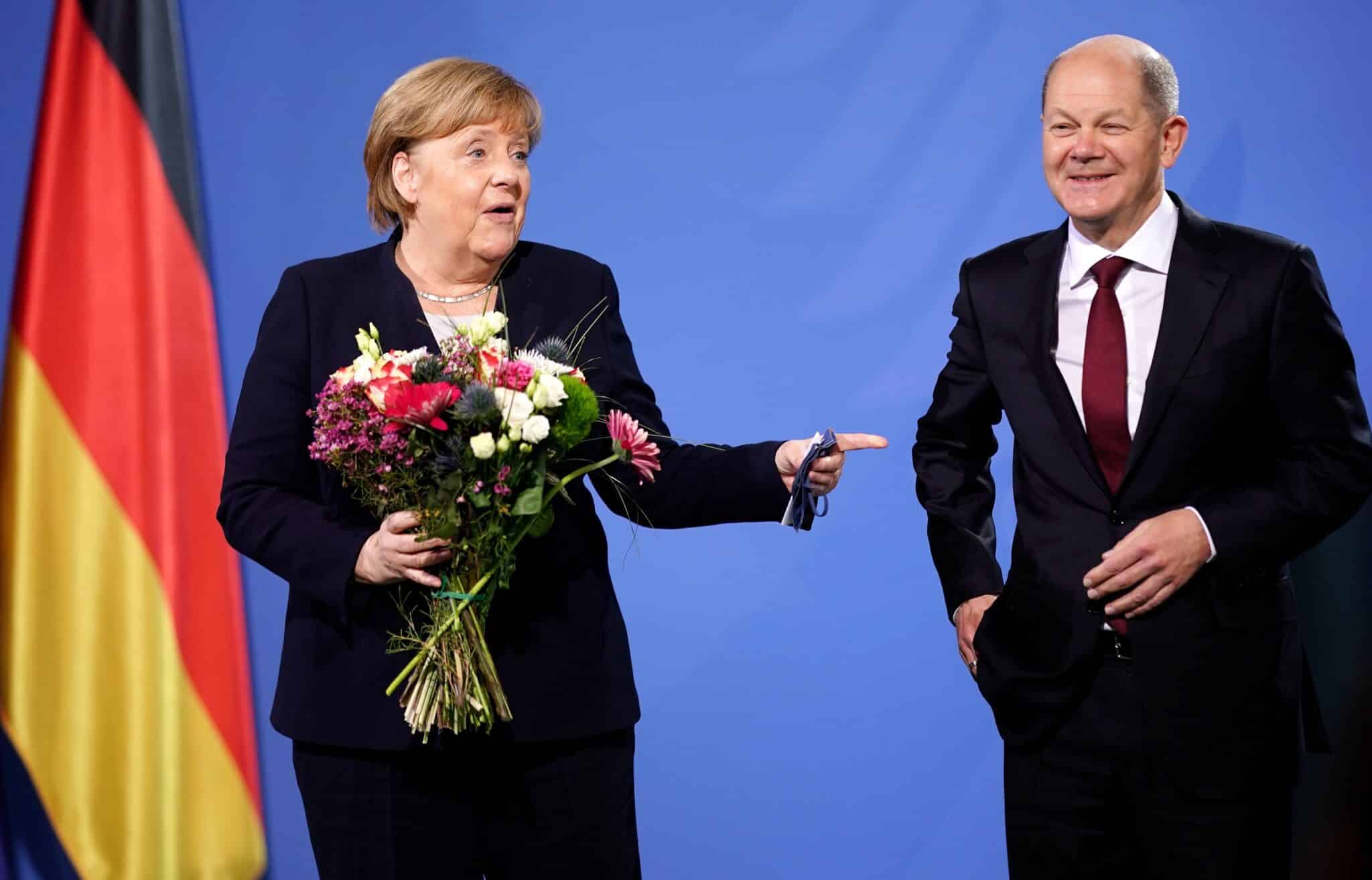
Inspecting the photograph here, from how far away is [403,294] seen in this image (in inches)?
88.4

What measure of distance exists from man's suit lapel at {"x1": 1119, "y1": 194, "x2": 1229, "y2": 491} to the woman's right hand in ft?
3.22

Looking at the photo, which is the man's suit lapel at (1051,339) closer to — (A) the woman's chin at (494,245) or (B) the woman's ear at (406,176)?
(A) the woman's chin at (494,245)

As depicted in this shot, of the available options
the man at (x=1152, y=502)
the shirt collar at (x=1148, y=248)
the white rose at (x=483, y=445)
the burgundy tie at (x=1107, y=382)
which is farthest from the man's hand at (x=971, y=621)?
the white rose at (x=483, y=445)

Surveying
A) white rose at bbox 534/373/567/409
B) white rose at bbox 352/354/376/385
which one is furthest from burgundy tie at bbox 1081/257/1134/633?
white rose at bbox 352/354/376/385

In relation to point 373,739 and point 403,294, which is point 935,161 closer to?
point 403,294

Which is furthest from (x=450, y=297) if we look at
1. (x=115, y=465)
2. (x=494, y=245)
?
(x=115, y=465)

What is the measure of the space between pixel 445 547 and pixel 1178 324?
1088 mm

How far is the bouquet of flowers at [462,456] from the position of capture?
6.23 feet

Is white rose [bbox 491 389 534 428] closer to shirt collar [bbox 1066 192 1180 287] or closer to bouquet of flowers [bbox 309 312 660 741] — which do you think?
bouquet of flowers [bbox 309 312 660 741]

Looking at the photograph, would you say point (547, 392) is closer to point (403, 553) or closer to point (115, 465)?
point (403, 553)

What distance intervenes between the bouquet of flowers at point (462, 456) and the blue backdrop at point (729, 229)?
1.61m

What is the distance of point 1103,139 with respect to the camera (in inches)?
83.7

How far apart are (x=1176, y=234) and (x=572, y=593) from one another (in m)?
1.05

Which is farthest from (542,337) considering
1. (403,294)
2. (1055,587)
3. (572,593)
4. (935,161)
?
(935,161)
